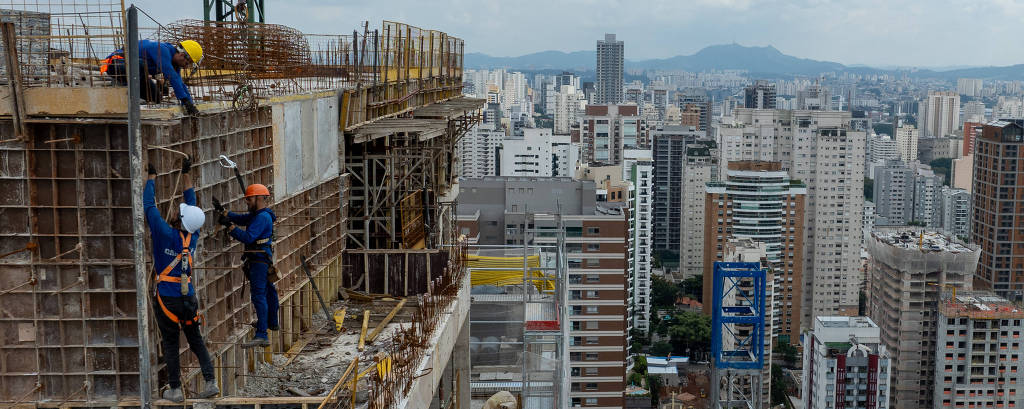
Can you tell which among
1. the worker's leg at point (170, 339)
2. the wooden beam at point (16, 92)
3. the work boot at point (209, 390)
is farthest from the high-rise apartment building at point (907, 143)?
the wooden beam at point (16, 92)

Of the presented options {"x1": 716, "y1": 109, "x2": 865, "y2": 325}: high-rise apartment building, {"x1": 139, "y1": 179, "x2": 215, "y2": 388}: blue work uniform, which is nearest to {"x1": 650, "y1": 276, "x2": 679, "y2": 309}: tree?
{"x1": 716, "y1": 109, "x2": 865, "y2": 325}: high-rise apartment building

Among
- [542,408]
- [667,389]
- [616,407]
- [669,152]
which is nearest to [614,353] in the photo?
[616,407]

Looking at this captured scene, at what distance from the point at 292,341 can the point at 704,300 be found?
2788 inches

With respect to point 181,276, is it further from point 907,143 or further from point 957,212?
point 907,143

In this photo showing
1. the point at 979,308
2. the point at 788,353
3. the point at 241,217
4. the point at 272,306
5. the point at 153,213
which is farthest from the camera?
the point at 788,353

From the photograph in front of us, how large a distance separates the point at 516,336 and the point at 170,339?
38.6 ft

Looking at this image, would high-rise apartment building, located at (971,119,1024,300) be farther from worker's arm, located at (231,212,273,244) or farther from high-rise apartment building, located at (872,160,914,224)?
worker's arm, located at (231,212,273,244)

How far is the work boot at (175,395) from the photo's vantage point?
8727 millimetres

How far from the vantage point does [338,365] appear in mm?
11258

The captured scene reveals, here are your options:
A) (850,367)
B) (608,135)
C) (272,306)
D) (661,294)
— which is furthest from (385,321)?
(608,135)

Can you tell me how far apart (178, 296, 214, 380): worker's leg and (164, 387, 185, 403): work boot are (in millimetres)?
284

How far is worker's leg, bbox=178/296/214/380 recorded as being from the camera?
852cm

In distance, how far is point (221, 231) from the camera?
33.0 feet

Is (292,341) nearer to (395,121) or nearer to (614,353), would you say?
(395,121)
